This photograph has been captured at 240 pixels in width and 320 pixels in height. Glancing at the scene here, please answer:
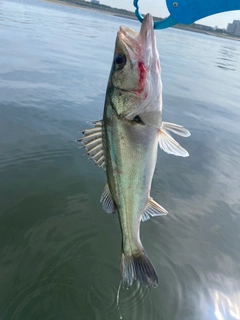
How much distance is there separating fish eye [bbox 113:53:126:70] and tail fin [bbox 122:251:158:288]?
1.69 metres

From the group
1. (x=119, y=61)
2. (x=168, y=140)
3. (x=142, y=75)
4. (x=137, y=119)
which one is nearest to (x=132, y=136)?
(x=137, y=119)

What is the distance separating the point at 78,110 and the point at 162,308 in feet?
18.2

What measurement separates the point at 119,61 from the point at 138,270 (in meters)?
1.87

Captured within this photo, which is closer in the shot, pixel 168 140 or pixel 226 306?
pixel 168 140

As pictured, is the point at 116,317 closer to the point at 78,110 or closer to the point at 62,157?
the point at 62,157

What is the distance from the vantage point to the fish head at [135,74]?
226 centimetres

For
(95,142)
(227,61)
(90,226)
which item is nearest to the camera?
(95,142)

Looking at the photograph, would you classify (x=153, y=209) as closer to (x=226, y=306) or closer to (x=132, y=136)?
(x=132, y=136)

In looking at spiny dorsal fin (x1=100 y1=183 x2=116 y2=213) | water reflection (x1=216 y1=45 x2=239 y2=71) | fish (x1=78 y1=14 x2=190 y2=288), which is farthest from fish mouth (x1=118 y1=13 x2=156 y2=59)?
water reflection (x1=216 y1=45 x2=239 y2=71)

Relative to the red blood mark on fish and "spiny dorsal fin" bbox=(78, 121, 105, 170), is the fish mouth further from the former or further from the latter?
"spiny dorsal fin" bbox=(78, 121, 105, 170)

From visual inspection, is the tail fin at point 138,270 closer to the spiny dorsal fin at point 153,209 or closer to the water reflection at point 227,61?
the spiny dorsal fin at point 153,209

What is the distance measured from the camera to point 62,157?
6.01 m

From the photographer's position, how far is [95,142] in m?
2.71

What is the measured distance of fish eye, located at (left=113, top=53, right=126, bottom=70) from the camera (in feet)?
7.53
